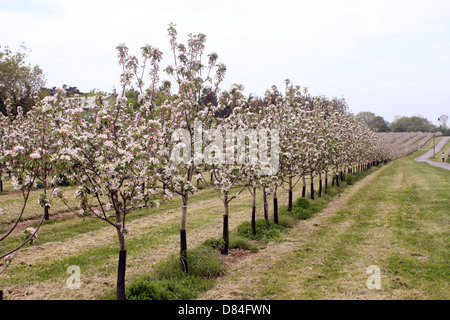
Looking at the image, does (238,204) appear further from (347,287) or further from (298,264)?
(347,287)

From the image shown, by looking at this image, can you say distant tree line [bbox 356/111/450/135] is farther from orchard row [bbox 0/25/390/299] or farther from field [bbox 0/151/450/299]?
orchard row [bbox 0/25/390/299]

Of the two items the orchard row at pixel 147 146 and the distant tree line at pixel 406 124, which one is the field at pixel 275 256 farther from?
the distant tree line at pixel 406 124

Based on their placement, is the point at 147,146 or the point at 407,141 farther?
the point at 407,141

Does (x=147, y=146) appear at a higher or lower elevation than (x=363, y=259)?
higher

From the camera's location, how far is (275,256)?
40.7ft

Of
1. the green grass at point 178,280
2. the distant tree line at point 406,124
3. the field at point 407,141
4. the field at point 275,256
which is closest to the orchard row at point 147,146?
the green grass at point 178,280

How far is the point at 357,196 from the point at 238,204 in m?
10.6

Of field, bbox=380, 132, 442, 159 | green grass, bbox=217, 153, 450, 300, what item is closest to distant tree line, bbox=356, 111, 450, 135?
field, bbox=380, 132, 442, 159

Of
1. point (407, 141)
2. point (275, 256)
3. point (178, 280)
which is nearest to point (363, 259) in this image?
point (275, 256)

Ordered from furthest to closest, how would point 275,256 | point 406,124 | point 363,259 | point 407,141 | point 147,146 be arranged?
point 406,124 < point 407,141 < point 275,256 < point 363,259 < point 147,146

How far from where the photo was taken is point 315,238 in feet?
49.0

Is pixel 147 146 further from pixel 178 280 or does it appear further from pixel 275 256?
pixel 275 256

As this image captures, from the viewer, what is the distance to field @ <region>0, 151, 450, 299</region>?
9484 mm
